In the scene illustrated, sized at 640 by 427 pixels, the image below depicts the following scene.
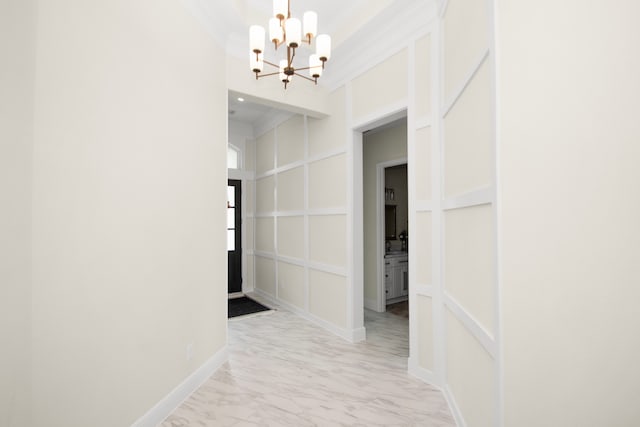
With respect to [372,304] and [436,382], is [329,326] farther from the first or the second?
[436,382]

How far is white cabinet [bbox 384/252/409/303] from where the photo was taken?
532 centimetres

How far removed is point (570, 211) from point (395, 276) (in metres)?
4.40

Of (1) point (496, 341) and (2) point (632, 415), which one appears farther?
(1) point (496, 341)

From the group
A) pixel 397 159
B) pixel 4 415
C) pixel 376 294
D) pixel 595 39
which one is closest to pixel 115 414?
pixel 4 415

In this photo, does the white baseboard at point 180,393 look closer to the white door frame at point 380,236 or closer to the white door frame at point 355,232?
the white door frame at point 355,232

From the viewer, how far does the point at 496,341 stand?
132cm

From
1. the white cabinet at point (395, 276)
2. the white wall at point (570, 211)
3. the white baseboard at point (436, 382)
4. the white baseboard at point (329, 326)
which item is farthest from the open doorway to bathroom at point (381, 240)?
the white wall at point (570, 211)

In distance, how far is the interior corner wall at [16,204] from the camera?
125 centimetres

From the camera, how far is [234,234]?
632 centimetres

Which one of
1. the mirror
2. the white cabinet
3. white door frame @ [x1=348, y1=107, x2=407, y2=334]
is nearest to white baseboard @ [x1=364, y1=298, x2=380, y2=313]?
the white cabinet

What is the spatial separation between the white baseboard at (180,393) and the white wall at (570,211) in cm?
217

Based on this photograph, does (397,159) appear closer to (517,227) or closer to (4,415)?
(517,227)

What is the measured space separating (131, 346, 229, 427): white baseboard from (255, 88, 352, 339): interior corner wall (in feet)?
5.17

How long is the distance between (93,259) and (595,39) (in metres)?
2.51
